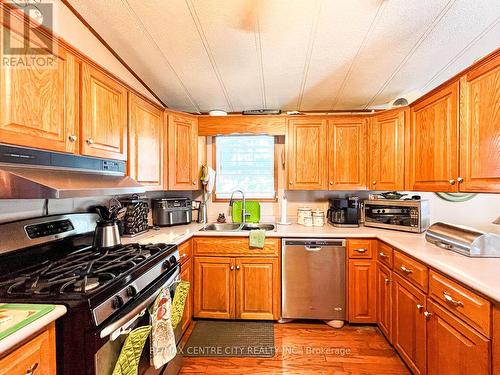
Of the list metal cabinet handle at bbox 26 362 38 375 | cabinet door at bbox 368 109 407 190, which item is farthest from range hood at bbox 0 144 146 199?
cabinet door at bbox 368 109 407 190

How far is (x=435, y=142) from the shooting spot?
1851 mm

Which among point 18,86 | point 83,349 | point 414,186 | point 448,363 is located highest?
point 18,86

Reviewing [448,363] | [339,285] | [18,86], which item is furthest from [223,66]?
[448,363]

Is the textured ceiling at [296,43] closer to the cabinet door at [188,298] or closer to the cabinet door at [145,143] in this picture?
the cabinet door at [145,143]

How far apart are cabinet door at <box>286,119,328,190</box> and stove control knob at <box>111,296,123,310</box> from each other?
1.93 meters

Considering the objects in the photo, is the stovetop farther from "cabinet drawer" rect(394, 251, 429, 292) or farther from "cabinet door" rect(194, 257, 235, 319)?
"cabinet drawer" rect(394, 251, 429, 292)

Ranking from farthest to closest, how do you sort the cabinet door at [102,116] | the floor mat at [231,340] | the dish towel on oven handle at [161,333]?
the floor mat at [231,340]
the cabinet door at [102,116]
the dish towel on oven handle at [161,333]

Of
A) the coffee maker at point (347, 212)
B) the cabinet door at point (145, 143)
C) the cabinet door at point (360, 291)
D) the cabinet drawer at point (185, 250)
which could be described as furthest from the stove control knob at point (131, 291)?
the coffee maker at point (347, 212)

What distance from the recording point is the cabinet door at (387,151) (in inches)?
90.1

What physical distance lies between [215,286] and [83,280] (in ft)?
4.65

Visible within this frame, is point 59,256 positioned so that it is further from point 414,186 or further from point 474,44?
point 474,44

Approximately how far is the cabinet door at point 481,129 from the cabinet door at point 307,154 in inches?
47.0

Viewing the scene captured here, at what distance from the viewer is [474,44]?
1866 mm

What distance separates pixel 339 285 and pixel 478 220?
138 cm
